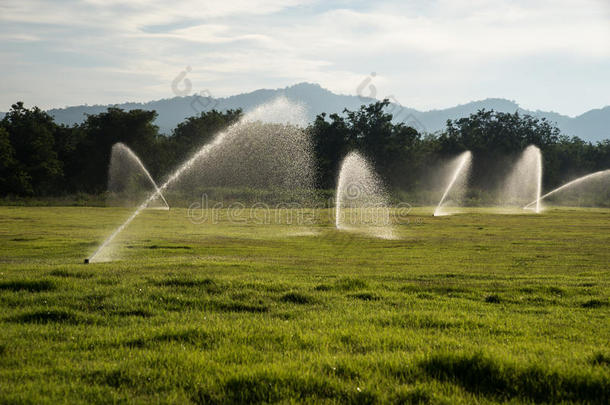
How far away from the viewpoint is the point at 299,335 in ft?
32.4

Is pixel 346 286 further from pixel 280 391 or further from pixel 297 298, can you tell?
pixel 280 391

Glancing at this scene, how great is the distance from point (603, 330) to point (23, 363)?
10088 millimetres

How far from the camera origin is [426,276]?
19641mm

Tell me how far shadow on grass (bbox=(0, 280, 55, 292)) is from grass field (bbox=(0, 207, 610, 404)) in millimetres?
29

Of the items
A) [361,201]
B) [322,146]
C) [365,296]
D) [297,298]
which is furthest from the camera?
[322,146]

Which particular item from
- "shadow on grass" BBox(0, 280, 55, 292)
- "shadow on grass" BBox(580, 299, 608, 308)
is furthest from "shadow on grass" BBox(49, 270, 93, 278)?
"shadow on grass" BBox(580, 299, 608, 308)

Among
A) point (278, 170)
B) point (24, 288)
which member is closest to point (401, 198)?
point (278, 170)

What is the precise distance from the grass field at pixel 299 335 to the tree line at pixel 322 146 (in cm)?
7103

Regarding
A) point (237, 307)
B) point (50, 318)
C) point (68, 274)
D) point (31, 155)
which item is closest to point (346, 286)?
point (237, 307)

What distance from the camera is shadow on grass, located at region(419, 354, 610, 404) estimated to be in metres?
7.35

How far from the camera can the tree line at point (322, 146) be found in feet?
289

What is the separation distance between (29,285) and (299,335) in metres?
8.39

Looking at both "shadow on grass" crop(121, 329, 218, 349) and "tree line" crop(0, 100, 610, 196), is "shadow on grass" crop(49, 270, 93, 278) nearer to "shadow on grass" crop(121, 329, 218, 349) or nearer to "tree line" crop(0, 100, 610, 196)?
"shadow on grass" crop(121, 329, 218, 349)

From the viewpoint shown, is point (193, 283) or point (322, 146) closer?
point (193, 283)
